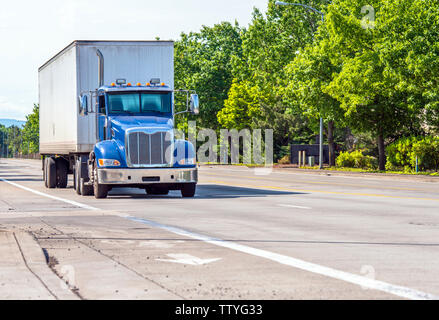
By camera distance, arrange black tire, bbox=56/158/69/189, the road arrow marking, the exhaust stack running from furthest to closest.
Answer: black tire, bbox=56/158/69/189 → the exhaust stack → the road arrow marking

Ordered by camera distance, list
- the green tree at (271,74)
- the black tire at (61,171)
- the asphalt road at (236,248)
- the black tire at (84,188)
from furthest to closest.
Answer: the green tree at (271,74) < the black tire at (61,171) < the black tire at (84,188) < the asphalt road at (236,248)

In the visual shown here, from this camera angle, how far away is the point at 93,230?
43.4 feet

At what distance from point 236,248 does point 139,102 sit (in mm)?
12754

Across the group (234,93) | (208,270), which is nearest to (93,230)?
(208,270)

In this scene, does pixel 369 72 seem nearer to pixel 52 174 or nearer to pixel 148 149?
pixel 52 174

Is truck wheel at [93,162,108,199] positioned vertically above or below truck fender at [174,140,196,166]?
below

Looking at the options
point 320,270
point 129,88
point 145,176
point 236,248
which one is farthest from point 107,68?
point 320,270

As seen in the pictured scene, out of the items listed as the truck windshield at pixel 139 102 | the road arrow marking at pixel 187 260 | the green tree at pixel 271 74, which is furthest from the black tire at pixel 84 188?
the green tree at pixel 271 74

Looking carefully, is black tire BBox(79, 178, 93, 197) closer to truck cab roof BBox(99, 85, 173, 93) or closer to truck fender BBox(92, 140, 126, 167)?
truck fender BBox(92, 140, 126, 167)

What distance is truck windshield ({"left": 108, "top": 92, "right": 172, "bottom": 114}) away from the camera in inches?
895

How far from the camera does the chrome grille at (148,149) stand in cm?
2156

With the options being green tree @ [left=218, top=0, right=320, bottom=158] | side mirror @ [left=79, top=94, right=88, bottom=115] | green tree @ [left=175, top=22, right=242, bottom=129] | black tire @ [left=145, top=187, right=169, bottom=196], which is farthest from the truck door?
green tree @ [left=175, top=22, right=242, bottom=129]

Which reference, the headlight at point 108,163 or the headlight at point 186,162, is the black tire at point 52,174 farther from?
the headlight at point 186,162

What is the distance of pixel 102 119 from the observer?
23.0 m
